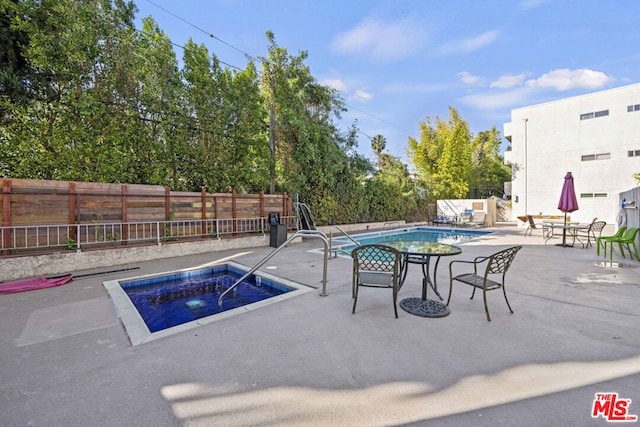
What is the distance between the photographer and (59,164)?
646 cm

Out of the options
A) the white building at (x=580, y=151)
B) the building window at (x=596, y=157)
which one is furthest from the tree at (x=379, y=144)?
the building window at (x=596, y=157)

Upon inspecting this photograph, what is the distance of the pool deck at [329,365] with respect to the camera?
5.83 ft

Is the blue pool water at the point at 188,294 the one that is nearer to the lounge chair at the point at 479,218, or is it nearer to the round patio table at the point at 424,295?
the round patio table at the point at 424,295

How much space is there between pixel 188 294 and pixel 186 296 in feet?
0.32

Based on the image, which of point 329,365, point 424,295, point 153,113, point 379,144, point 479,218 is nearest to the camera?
point 329,365

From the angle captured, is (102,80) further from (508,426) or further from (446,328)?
(508,426)

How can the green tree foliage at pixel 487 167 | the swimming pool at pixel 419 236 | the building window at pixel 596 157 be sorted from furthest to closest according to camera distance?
the green tree foliage at pixel 487 167 → the building window at pixel 596 157 → the swimming pool at pixel 419 236

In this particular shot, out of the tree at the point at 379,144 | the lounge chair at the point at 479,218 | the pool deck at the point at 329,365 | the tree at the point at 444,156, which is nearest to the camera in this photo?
the pool deck at the point at 329,365

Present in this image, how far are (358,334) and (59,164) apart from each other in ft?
25.2

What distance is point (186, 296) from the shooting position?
4797mm

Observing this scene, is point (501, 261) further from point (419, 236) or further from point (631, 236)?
point (419, 236)

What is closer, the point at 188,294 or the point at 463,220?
the point at 188,294

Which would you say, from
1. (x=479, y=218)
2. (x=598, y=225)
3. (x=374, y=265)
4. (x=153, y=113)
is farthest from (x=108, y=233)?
(x=479, y=218)

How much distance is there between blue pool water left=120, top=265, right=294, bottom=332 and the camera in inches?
157
